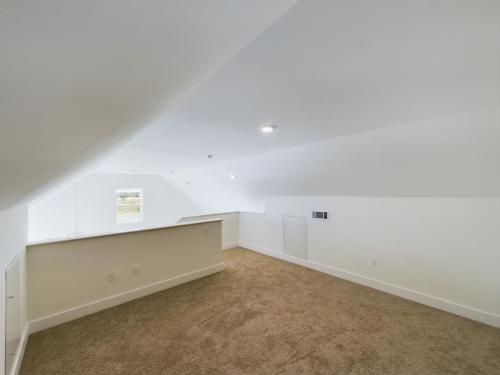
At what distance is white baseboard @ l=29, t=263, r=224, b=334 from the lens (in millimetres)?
2398

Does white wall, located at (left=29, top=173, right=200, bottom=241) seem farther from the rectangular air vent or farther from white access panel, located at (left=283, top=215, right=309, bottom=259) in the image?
the rectangular air vent

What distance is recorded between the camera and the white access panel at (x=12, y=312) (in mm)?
1601

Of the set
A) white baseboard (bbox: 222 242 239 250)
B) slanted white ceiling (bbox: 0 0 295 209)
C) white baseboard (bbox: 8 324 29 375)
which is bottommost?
white baseboard (bbox: 8 324 29 375)

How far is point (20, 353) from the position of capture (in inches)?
77.0

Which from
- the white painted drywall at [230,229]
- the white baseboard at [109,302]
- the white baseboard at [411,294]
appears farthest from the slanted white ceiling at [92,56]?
the white painted drywall at [230,229]

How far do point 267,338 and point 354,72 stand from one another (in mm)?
2415

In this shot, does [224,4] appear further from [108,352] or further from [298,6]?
[108,352]

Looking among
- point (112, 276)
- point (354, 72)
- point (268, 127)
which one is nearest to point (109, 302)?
point (112, 276)

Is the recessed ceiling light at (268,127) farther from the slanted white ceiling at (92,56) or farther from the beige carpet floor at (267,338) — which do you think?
the beige carpet floor at (267,338)

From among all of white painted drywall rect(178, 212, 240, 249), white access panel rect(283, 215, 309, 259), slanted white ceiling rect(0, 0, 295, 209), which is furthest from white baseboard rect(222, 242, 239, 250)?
slanted white ceiling rect(0, 0, 295, 209)

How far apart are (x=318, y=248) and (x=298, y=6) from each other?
3760 mm

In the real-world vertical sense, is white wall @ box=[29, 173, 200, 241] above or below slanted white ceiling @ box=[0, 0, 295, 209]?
below

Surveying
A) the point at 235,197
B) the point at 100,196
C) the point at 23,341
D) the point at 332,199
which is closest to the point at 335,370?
the point at 332,199

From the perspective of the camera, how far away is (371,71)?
1338 millimetres
